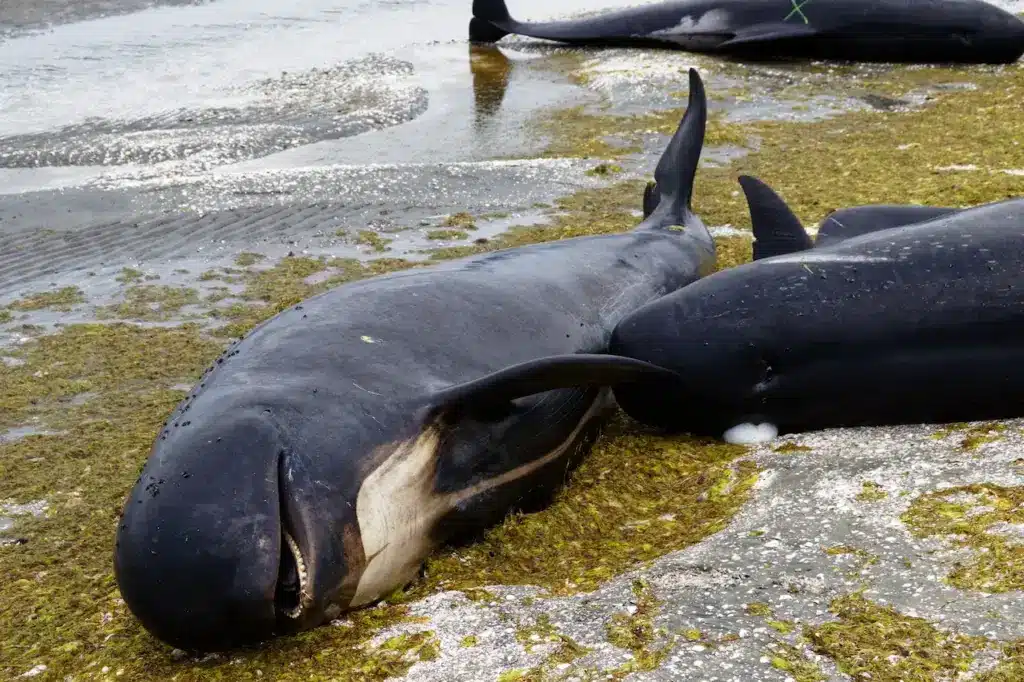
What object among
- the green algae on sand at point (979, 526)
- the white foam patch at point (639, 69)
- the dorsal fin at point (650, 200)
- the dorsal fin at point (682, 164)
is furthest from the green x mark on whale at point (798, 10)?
the green algae on sand at point (979, 526)

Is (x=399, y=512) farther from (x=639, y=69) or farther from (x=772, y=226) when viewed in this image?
(x=639, y=69)

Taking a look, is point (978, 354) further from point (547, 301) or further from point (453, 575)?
point (453, 575)

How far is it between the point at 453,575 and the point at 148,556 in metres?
1.00

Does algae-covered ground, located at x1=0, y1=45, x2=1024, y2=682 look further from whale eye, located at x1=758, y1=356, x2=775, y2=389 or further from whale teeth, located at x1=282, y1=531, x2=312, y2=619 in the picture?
Result: whale eye, located at x1=758, y1=356, x2=775, y2=389

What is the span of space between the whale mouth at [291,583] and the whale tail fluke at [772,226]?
2.90 m

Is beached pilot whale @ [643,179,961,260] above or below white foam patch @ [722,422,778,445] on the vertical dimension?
above

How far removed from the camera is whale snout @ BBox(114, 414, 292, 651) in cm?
318

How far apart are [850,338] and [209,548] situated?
2529 millimetres

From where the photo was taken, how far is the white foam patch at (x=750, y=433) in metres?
4.64

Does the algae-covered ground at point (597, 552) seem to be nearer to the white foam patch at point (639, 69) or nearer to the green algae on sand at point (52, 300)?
the green algae on sand at point (52, 300)

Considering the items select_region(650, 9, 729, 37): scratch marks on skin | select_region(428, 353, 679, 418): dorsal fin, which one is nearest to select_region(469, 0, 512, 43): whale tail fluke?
select_region(650, 9, 729, 37): scratch marks on skin

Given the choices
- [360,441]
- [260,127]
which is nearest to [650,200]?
[360,441]

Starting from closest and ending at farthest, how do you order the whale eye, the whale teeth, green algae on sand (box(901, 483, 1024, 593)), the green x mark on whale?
green algae on sand (box(901, 483, 1024, 593)) → the whale teeth → the whale eye → the green x mark on whale

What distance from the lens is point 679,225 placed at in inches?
247
